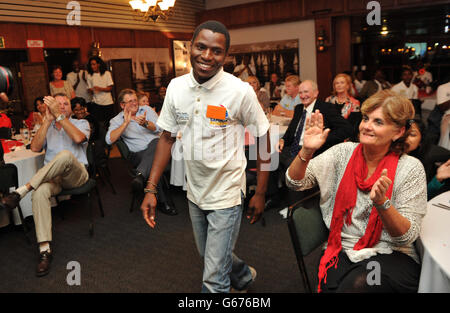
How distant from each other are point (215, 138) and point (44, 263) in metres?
2.20

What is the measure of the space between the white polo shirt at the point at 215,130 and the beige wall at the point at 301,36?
8633 mm

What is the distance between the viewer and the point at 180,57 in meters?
11.4

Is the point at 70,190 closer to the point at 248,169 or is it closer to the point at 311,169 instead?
the point at 248,169

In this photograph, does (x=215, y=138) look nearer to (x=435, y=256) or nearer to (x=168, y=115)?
(x=168, y=115)

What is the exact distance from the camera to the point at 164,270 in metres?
3.14

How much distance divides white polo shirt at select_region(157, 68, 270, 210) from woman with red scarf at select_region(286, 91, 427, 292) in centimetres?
32

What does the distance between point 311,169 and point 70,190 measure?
8.92 ft

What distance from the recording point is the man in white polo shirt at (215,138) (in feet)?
6.27

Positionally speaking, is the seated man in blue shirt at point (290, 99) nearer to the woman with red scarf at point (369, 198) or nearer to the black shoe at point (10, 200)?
the woman with red scarf at point (369, 198)

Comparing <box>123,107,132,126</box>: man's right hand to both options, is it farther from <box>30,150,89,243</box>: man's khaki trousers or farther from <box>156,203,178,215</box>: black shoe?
<box>156,203,178,215</box>: black shoe

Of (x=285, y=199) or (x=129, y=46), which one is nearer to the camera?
(x=285, y=199)
